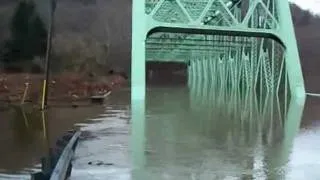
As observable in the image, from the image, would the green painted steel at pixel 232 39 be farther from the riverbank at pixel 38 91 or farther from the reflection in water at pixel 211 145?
the reflection in water at pixel 211 145

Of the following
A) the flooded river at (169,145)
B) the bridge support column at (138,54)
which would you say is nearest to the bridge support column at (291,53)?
the bridge support column at (138,54)

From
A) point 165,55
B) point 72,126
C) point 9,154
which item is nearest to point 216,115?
point 72,126

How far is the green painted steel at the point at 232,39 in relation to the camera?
109ft

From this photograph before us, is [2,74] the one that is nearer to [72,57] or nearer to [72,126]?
[72,57]

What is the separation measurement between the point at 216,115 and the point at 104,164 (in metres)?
12.5

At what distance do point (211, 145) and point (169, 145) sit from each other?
0.88 m

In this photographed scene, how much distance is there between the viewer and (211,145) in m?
14.2

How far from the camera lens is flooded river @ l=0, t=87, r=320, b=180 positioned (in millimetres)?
10711

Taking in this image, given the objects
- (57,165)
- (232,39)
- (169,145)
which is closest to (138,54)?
(169,145)

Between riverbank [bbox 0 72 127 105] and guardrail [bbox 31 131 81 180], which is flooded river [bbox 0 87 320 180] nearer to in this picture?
guardrail [bbox 31 131 81 180]

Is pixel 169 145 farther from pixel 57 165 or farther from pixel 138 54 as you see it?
pixel 138 54

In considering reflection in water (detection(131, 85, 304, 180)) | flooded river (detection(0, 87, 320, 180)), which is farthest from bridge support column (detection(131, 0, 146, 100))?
flooded river (detection(0, 87, 320, 180))

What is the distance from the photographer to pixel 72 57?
5894 centimetres

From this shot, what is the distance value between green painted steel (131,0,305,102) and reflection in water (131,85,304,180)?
10446mm
